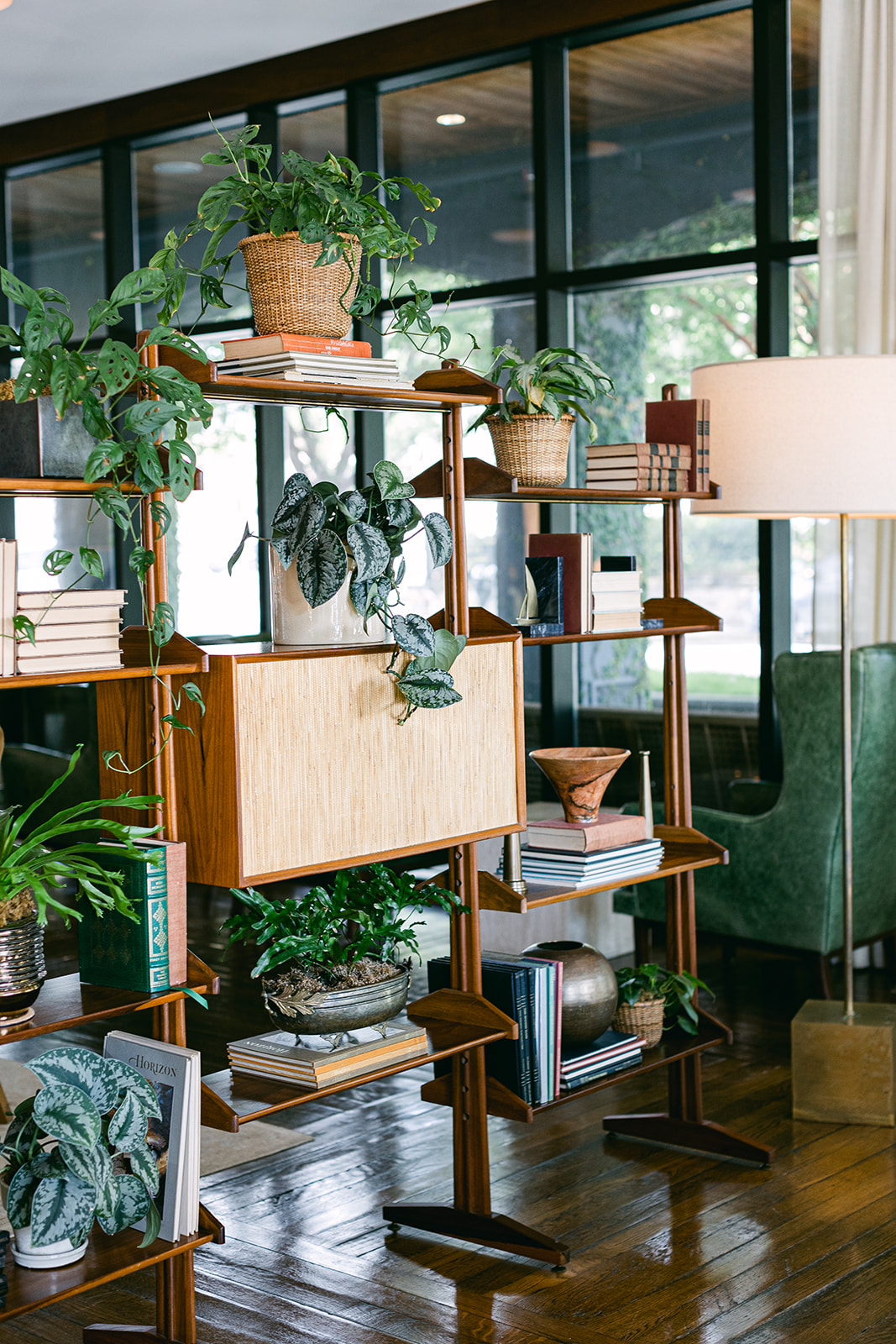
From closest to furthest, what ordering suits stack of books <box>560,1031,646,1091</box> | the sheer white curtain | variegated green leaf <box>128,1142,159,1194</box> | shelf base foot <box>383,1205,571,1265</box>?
variegated green leaf <box>128,1142,159,1194</box> → shelf base foot <box>383,1205,571,1265</box> → stack of books <box>560,1031,646,1091</box> → the sheer white curtain

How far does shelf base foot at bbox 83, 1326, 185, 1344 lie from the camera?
8.56 ft

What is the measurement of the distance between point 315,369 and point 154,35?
13.8 feet

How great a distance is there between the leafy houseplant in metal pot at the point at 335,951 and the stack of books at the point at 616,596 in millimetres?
760

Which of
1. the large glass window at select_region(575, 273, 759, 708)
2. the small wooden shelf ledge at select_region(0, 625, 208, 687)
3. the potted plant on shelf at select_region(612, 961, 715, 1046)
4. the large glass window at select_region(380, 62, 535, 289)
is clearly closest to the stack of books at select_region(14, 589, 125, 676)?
the small wooden shelf ledge at select_region(0, 625, 208, 687)

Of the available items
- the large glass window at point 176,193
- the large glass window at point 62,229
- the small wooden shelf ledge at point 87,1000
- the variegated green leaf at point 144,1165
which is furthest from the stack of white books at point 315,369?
the large glass window at point 62,229

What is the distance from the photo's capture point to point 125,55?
6387 mm

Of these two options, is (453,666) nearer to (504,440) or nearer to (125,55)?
(504,440)

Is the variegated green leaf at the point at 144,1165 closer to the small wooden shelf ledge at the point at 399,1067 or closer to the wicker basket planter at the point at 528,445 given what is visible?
the small wooden shelf ledge at the point at 399,1067

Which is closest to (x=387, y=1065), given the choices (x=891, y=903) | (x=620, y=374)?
(x=891, y=903)

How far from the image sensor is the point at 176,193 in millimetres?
7273

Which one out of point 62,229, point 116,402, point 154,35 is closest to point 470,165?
point 154,35

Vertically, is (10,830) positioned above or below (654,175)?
below

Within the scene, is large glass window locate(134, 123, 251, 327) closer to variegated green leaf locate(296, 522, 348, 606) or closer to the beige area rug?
the beige area rug

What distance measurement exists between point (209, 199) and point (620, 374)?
3.55 meters
